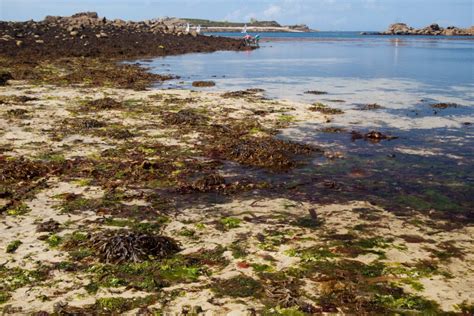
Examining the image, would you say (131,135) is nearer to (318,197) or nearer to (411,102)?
(318,197)

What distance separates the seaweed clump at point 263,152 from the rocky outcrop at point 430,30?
153 meters

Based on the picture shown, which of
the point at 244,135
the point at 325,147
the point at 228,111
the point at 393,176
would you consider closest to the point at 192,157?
the point at 244,135

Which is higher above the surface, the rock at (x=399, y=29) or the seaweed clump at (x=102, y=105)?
the rock at (x=399, y=29)

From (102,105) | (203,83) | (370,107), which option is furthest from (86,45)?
(370,107)

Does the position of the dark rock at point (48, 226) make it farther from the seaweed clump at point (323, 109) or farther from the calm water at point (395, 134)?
the seaweed clump at point (323, 109)

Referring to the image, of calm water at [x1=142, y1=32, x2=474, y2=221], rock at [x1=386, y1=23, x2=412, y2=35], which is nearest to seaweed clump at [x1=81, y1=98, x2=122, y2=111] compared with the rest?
calm water at [x1=142, y1=32, x2=474, y2=221]

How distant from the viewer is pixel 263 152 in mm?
10328

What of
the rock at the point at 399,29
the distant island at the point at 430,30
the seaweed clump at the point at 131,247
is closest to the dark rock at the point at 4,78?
the seaweed clump at the point at 131,247

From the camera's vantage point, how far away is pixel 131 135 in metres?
12.0

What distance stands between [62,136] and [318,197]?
7160mm

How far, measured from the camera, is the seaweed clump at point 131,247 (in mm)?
5758

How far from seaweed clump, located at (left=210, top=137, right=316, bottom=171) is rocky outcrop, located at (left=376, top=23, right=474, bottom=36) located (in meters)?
153

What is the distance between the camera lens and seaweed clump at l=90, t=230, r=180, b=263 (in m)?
5.76

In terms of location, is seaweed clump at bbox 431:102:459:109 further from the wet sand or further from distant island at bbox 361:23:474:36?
distant island at bbox 361:23:474:36
